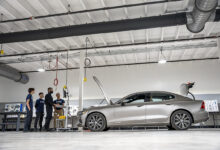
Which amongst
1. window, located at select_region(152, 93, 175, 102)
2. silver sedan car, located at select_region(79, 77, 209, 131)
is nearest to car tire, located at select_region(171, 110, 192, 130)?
silver sedan car, located at select_region(79, 77, 209, 131)

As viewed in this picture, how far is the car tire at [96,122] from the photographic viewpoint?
17.9ft

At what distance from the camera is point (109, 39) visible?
9.56 metres

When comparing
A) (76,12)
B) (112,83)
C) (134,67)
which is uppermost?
(76,12)

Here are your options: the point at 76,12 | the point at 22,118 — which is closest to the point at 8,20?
the point at 76,12

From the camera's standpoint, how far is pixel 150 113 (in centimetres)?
532

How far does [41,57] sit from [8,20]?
4434 millimetres

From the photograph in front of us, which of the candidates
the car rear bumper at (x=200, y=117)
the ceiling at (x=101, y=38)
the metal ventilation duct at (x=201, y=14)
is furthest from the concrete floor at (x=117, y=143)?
the ceiling at (x=101, y=38)

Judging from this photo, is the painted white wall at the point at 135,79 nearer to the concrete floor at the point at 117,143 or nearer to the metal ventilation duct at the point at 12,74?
the metal ventilation duct at the point at 12,74

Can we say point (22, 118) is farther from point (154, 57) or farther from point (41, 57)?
point (154, 57)

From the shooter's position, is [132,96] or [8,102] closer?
[132,96]

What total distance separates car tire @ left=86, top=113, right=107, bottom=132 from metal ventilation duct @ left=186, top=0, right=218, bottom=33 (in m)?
3.99

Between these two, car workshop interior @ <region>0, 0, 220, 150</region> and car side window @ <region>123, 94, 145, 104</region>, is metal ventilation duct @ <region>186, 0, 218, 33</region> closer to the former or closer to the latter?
car workshop interior @ <region>0, 0, 220, 150</region>

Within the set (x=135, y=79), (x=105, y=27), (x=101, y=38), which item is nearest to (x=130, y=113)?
(x=105, y=27)

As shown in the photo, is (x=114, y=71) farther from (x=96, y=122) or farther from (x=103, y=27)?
(x=96, y=122)
